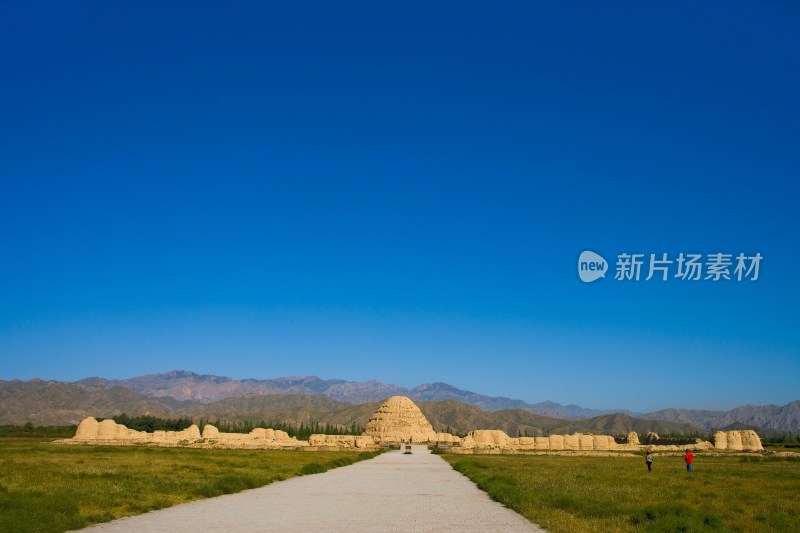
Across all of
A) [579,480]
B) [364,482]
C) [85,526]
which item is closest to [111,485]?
[85,526]

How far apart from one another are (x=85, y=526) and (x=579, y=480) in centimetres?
2475

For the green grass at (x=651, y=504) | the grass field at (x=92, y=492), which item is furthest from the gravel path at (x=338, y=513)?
the green grass at (x=651, y=504)

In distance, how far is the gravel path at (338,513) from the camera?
55.4ft

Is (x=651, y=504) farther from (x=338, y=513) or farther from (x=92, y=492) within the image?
(x=92, y=492)

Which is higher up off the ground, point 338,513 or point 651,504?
point 651,504

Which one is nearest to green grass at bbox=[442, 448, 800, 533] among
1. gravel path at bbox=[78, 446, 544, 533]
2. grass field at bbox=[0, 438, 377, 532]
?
gravel path at bbox=[78, 446, 544, 533]

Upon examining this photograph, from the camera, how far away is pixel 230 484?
1112 inches

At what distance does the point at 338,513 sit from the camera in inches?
793

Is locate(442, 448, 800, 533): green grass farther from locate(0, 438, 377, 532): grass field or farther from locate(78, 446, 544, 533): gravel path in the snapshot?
locate(0, 438, 377, 532): grass field

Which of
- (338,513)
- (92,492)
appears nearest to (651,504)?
(338,513)

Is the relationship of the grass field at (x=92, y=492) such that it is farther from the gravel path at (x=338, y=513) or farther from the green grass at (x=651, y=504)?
the green grass at (x=651, y=504)

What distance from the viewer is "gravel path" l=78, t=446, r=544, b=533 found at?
1688cm

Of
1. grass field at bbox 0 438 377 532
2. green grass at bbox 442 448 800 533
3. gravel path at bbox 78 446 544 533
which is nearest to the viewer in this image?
grass field at bbox 0 438 377 532

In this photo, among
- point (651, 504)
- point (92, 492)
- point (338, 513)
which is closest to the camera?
point (338, 513)
